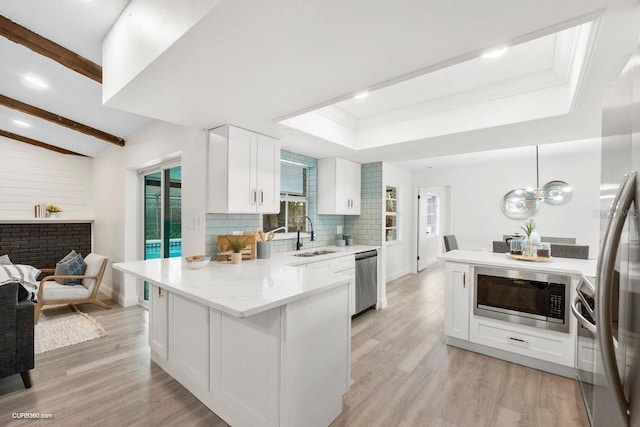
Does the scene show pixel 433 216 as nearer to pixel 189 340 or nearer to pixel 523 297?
pixel 523 297

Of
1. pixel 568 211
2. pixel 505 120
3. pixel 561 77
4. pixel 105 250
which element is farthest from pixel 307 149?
pixel 568 211

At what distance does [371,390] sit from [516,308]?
159 centimetres

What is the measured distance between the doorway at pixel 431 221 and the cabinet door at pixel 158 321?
567 cm

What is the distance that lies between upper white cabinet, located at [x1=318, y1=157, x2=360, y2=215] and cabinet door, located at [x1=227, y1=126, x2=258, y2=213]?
1496mm

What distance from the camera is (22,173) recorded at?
5074 millimetres

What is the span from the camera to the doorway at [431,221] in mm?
6895

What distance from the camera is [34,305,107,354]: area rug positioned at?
3078 millimetres

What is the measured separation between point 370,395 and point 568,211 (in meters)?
5.58

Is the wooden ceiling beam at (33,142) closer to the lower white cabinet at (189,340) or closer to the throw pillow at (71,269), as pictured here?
the throw pillow at (71,269)

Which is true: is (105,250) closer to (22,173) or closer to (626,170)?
(22,173)

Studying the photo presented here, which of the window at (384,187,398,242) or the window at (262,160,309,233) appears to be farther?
the window at (384,187,398,242)

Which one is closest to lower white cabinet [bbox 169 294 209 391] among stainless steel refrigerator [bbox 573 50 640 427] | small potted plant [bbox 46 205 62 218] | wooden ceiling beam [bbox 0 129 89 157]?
stainless steel refrigerator [bbox 573 50 640 427]

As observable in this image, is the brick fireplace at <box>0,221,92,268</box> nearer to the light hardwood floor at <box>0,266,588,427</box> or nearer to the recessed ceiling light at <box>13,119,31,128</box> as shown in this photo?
the recessed ceiling light at <box>13,119,31,128</box>

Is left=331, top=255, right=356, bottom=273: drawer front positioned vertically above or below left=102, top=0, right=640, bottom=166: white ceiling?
below
